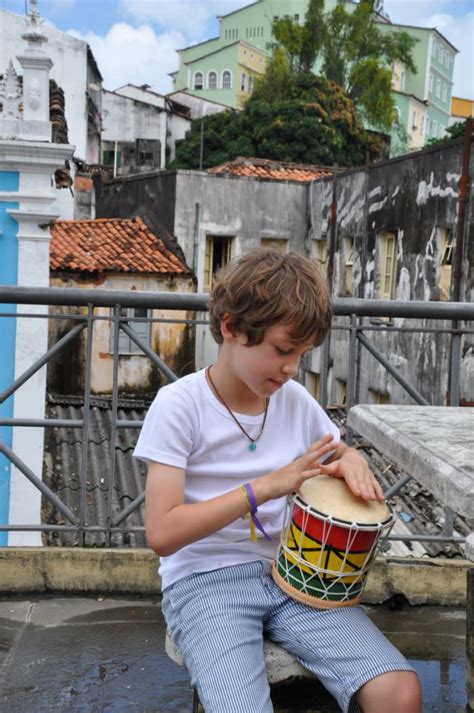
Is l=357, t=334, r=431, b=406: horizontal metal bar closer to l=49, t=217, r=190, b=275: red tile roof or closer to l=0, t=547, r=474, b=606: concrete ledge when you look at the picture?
l=0, t=547, r=474, b=606: concrete ledge

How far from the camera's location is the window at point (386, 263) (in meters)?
21.1

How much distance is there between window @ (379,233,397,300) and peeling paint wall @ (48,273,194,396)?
4.66 m

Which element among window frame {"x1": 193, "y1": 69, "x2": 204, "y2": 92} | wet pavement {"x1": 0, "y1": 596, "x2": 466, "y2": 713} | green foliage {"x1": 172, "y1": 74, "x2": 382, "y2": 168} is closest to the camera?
wet pavement {"x1": 0, "y1": 596, "x2": 466, "y2": 713}

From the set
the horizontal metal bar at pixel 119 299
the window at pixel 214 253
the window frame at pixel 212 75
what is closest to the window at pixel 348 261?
the window at pixel 214 253

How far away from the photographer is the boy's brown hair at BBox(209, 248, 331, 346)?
76.2 inches

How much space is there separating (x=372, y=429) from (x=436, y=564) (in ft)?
4.03

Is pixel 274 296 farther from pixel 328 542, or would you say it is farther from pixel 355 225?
pixel 355 225

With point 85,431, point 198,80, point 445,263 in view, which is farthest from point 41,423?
point 198,80

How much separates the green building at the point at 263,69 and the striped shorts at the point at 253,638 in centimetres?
4992

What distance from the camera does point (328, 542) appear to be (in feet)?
6.40

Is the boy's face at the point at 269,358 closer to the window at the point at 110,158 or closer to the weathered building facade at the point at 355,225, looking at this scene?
the weathered building facade at the point at 355,225

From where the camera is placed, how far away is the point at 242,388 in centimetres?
214

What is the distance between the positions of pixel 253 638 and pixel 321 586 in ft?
0.65

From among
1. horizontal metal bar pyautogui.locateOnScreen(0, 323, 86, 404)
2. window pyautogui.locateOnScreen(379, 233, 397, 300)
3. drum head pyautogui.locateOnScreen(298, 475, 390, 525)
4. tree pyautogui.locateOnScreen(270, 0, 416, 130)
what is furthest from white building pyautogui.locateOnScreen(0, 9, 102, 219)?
drum head pyautogui.locateOnScreen(298, 475, 390, 525)
